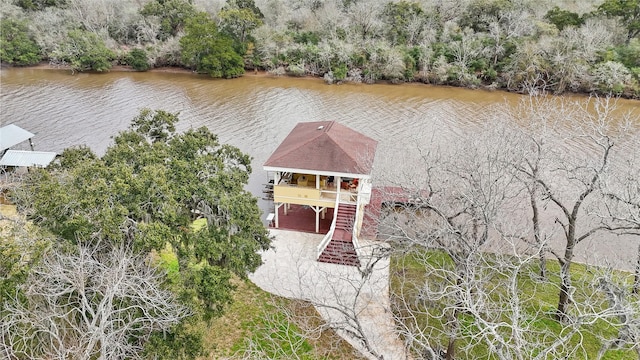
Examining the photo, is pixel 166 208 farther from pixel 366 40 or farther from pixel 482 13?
pixel 482 13

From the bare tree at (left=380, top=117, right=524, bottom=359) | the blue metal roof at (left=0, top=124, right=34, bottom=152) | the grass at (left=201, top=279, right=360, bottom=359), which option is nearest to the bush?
the blue metal roof at (left=0, top=124, right=34, bottom=152)

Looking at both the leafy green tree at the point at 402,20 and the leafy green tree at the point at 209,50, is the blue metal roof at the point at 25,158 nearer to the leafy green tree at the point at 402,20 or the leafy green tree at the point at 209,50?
the leafy green tree at the point at 209,50

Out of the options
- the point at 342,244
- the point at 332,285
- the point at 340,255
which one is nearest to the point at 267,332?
the point at 332,285

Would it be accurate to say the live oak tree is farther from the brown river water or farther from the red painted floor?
the brown river water

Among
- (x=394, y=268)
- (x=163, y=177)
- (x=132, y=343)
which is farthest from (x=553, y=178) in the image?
(x=132, y=343)

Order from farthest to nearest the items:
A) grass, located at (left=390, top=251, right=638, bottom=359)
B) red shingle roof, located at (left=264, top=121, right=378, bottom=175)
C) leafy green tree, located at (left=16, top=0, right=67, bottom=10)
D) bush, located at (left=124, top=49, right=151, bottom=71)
A: 1. leafy green tree, located at (left=16, top=0, right=67, bottom=10)
2. bush, located at (left=124, top=49, right=151, bottom=71)
3. red shingle roof, located at (left=264, top=121, right=378, bottom=175)
4. grass, located at (left=390, top=251, right=638, bottom=359)
